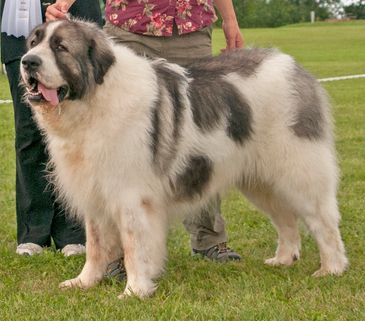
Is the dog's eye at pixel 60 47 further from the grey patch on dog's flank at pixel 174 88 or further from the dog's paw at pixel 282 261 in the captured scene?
the dog's paw at pixel 282 261

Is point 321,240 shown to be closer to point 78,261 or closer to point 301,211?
point 301,211

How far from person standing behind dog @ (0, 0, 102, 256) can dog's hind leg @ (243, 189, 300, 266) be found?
1405mm

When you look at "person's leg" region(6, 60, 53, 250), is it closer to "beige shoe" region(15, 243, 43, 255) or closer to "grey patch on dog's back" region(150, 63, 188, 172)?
"beige shoe" region(15, 243, 43, 255)

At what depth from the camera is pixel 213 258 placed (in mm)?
5965

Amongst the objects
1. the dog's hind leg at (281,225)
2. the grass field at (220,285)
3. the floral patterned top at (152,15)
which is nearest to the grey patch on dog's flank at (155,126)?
the floral patterned top at (152,15)

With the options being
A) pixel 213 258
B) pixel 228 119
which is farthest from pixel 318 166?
pixel 213 258

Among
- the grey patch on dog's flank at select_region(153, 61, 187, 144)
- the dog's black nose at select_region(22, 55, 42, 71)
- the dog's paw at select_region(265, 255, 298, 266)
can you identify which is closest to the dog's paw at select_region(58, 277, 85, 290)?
the grey patch on dog's flank at select_region(153, 61, 187, 144)

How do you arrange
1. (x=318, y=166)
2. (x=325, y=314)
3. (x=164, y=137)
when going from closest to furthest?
1. (x=325, y=314)
2. (x=164, y=137)
3. (x=318, y=166)

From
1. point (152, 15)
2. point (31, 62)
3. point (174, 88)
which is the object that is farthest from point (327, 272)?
point (31, 62)

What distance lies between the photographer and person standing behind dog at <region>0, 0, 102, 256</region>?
226 inches

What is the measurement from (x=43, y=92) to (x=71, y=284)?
139cm

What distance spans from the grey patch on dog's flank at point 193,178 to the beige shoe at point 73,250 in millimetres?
1286

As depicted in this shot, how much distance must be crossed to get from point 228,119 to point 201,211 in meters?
0.72

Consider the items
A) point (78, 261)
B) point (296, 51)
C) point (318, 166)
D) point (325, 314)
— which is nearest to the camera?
point (325, 314)
